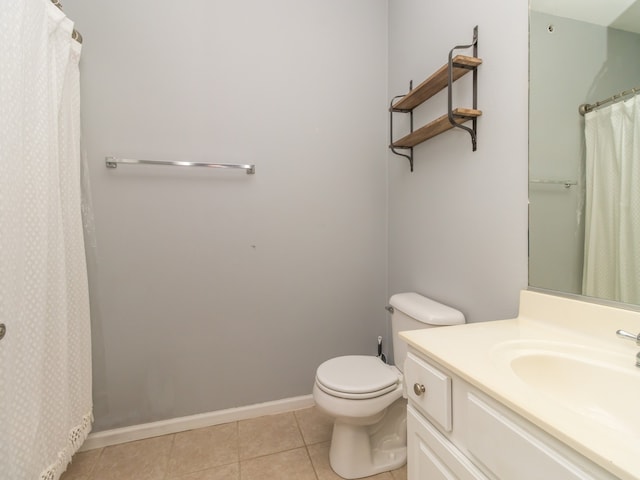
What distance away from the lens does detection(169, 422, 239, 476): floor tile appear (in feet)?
4.42

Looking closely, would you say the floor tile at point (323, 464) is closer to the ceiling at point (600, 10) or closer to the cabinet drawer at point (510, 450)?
the cabinet drawer at point (510, 450)

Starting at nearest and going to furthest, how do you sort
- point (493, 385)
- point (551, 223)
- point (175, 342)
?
point (493, 385)
point (551, 223)
point (175, 342)

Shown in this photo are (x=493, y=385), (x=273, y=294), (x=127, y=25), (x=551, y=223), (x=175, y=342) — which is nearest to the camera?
(x=493, y=385)

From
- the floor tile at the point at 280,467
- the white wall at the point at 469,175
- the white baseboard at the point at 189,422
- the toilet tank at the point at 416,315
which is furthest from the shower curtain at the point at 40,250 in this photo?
the white wall at the point at 469,175

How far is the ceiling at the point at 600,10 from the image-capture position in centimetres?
73

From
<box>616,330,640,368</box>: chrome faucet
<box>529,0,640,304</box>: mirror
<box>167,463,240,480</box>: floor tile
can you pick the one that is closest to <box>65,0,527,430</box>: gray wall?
<box>529,0,640,304</box>: mirror

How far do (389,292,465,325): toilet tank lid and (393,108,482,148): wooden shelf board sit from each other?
774 millimetres

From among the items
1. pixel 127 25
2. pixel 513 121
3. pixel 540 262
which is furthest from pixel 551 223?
pixel 127 25

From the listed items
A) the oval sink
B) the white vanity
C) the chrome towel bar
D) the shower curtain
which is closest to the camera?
the white vanity

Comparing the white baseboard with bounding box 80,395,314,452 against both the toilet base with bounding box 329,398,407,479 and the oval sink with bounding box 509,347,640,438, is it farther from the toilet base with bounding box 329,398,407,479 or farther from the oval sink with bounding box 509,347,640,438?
the oval sink with bounding box 509,347,640,438

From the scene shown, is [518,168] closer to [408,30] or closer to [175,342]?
[408,30]

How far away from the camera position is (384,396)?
1233 mm

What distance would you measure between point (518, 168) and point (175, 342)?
1775 millimetres

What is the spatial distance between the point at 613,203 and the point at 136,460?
2.13 metres
